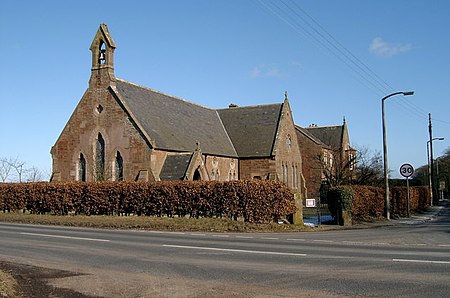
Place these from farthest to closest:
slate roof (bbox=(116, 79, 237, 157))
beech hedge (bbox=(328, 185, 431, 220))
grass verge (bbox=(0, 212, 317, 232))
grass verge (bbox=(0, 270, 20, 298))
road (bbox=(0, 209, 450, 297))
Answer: slate roof (bbox=(116, 79, 237, 157)) → beech hedge (bbox=(328, 185, 431, 220)) → grass verge (bbox=(0, 212, 317, 232)) → road (bbox=(0, 209, 450, 297)) → grass verge (bbox=(0, 270, 20, 298))

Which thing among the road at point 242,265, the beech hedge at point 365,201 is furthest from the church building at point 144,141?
the road at point 242,265

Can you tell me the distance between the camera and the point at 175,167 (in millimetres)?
33781

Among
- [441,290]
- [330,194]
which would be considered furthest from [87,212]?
[441,290]

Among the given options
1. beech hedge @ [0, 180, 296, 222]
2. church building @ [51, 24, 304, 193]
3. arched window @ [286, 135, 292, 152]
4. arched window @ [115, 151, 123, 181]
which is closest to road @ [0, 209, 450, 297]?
beech hedge @ [0, 180, 296, 222]

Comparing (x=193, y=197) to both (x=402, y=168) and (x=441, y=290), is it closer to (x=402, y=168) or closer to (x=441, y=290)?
(x=402, y=168)

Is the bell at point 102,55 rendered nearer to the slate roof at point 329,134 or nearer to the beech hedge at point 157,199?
the beech hedge at point 157,199

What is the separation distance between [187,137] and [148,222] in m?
16.0

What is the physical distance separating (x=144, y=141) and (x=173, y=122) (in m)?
6.13

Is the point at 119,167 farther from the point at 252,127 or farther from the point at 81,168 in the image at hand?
the point at 252,127

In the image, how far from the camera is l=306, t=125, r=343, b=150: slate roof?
6610cm

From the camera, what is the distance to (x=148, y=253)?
44.9 ft

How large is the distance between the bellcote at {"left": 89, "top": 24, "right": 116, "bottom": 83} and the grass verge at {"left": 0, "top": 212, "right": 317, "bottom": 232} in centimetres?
1290

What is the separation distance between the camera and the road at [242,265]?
8.66 meters

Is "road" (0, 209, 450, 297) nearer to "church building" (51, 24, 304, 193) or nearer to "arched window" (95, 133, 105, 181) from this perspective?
"church building" (51, 24, 304, 193)
